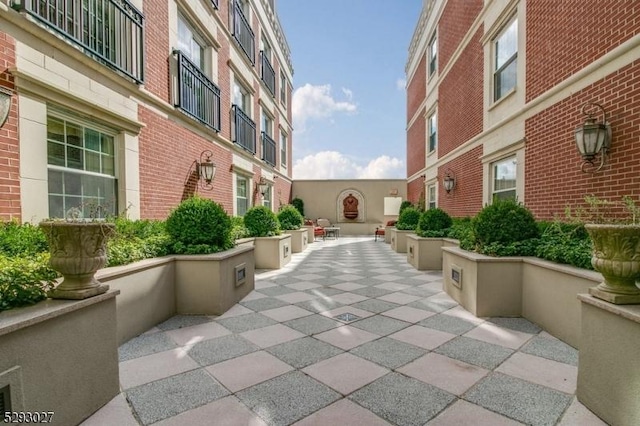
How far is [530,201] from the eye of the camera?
6355 millimetres

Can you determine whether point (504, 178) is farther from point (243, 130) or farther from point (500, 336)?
point (243, 130)

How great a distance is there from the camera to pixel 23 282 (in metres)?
2.17

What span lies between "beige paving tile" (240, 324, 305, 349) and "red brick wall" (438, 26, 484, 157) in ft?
26.6

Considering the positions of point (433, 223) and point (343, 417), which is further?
point (433, 223)

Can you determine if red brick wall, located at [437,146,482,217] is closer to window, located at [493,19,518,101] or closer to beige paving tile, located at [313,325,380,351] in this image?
window, located at [493,19,518,101]

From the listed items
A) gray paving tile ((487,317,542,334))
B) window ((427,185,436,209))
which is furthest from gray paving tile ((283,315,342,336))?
window ((427,185,436,209))

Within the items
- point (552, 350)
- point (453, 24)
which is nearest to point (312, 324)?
point (552, 350)

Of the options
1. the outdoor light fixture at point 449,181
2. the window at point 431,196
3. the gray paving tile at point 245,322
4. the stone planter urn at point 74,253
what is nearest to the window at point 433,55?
the outdoor light fixture at point 449,181

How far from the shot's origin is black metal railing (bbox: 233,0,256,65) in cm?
998

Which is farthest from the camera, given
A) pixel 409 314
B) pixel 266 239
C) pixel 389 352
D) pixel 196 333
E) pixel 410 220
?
pixel 410 220

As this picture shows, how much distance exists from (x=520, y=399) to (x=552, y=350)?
128cm

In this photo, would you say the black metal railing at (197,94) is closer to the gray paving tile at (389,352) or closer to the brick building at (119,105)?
the brick building at (119,105)

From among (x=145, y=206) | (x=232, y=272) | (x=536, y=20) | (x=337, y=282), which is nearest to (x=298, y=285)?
(x=337, y=282)

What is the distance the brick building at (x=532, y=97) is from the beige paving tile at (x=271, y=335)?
4792 millimetres
